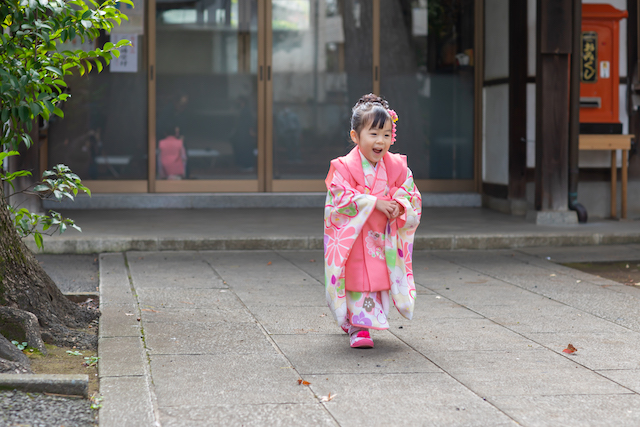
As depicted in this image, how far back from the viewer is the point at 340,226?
4328mm

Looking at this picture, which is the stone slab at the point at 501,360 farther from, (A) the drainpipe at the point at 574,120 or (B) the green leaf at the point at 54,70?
(A) the drainpipe at the point at 574,120

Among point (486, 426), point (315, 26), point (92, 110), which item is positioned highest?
point (315, 26)

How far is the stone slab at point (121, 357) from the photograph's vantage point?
148 inches

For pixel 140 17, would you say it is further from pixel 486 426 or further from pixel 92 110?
pixel 486 426

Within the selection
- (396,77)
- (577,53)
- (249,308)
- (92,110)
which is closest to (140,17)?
(92,110)

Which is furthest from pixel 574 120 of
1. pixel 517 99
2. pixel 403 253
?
pixel 403 253

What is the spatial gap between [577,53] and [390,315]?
18.1 feet

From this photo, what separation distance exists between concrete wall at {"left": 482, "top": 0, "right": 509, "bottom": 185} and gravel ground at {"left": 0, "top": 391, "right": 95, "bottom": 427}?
834 centimetres

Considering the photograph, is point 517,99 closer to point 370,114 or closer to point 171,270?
point 171,270

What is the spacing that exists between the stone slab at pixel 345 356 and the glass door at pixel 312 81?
699cm

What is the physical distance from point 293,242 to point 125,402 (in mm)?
4882

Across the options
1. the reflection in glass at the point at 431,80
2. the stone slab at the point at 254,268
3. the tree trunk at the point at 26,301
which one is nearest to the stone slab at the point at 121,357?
the tree trunk at the point at 26,301

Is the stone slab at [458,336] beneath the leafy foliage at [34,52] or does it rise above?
beneath

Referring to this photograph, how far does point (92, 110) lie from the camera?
11148mm
